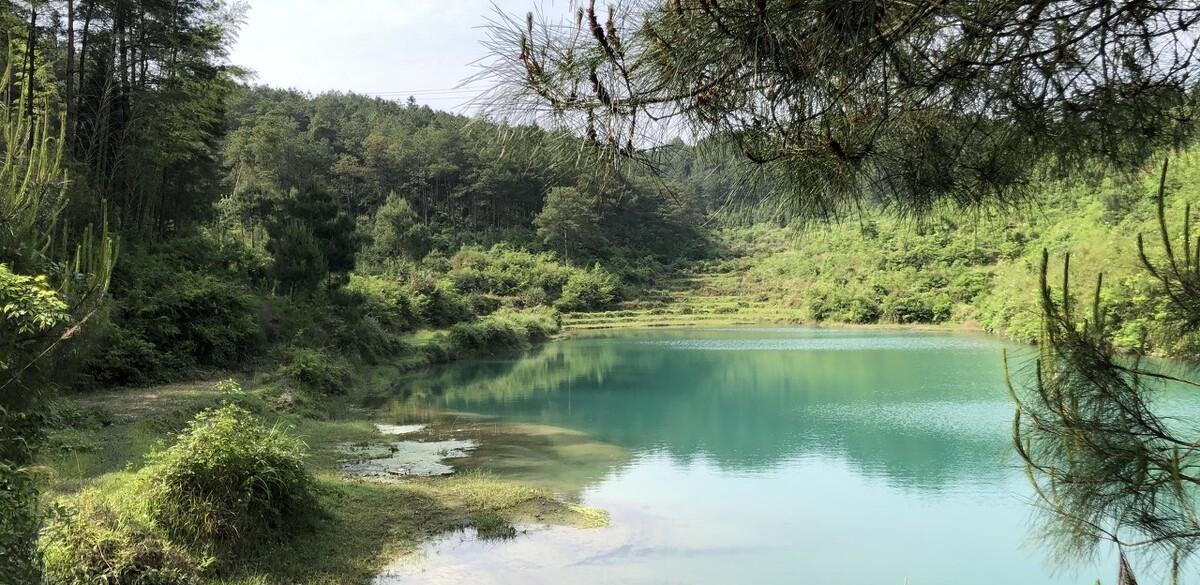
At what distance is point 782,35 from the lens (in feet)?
6.68

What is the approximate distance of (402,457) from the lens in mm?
10047

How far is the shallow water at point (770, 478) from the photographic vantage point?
6.54 m

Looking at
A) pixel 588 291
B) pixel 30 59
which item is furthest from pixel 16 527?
pixel 588 291

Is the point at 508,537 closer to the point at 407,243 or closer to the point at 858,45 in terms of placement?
the point at 858,45

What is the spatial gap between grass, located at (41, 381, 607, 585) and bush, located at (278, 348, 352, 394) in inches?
124

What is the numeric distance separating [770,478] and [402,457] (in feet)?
16.2

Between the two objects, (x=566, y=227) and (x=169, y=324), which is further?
(x=566, y=227)

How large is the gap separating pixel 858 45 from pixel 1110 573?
6.88 m

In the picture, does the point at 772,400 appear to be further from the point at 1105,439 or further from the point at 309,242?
the point at 1105,439

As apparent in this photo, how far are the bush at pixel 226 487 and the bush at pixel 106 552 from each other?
0.31 m

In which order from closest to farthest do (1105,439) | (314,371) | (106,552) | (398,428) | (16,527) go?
(1105,439)
(16,527)
(106,552)
(398,428)
(314,371)

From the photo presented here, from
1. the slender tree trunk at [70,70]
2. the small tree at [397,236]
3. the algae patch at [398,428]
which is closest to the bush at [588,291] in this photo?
the small tree at [397,236]

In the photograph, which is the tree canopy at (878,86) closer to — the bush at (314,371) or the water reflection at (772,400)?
the water reflection at (772,400)

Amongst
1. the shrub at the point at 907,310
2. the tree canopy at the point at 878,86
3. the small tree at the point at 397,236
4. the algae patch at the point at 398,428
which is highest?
the small tree at the point at 397,236
